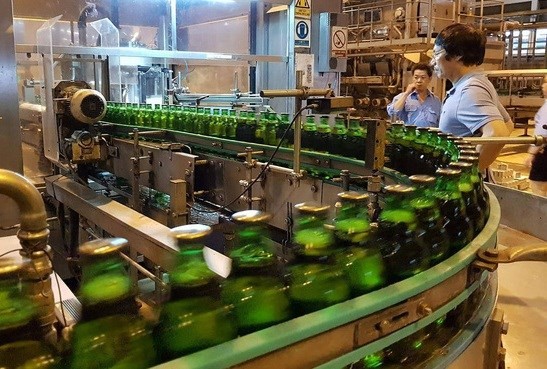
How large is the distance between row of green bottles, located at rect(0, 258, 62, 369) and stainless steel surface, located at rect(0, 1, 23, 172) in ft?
5.16

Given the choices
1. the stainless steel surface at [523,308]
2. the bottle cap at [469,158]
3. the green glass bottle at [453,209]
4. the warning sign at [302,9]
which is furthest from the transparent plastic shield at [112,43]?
the green glass bottle at [453,209]

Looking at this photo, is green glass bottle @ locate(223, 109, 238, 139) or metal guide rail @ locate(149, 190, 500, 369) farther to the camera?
green glass bottle @ locate(223, 109, 238, 139)

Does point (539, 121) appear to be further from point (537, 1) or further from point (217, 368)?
point (537, 1)

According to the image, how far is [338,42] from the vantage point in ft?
13.1

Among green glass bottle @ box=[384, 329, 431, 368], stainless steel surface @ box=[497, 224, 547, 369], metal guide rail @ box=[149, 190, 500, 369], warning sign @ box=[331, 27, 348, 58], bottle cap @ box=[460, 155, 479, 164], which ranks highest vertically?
warning sign @ box=[331, 27, 348, 58]

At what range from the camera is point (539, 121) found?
4055mm

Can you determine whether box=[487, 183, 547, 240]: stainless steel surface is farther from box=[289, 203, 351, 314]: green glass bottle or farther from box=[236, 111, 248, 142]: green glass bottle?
box=[289, 203, 351, 314]: green glass bottle

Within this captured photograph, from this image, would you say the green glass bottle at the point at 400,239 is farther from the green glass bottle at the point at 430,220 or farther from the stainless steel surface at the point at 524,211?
the stainless steel surface at the point at 524,211

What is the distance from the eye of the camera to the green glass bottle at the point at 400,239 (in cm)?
85

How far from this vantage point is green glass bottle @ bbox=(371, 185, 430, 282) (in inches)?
33.4

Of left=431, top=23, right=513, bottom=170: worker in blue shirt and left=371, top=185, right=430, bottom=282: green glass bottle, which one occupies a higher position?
left=431, top=23, right=513, bottom=170: worker in blue shirt

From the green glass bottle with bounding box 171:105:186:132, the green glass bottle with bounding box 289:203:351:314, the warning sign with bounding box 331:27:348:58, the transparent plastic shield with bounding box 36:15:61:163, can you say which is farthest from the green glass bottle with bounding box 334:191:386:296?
the warning sign with bounding box 331:27:348:58

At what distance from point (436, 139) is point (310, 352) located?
123 centimetres

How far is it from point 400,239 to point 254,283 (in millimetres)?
319
